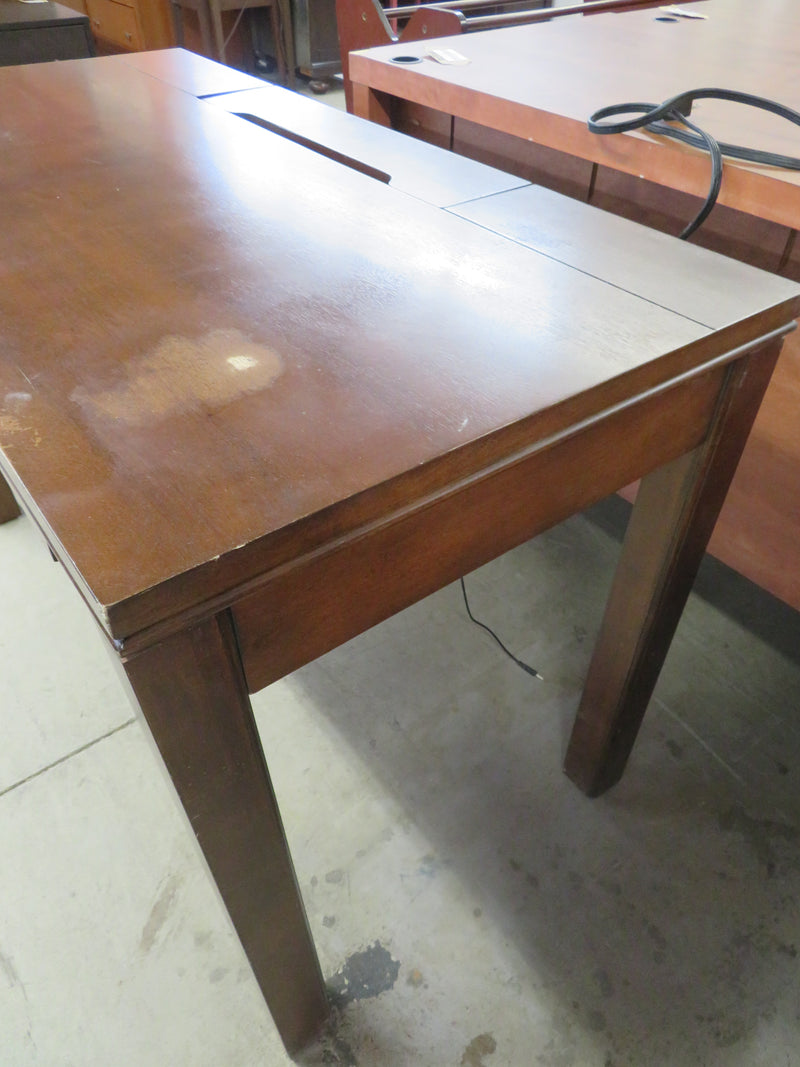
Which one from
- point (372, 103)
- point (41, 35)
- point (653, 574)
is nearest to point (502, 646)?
point (653, 574)

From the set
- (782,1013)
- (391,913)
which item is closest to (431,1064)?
(391,913)

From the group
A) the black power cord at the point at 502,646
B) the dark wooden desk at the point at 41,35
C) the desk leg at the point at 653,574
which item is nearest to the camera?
the desk leg at the point at 653,574

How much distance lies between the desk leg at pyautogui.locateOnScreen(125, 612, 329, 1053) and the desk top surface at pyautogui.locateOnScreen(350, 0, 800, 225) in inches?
28.6

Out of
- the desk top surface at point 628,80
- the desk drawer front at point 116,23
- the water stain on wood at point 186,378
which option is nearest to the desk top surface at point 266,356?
the water stain on wood at point 186,378

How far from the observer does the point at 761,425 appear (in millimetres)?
979

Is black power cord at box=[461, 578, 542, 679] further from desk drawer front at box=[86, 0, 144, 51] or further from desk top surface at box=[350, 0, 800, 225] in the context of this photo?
desk drawer front at box=[86, 0, 144, 51]

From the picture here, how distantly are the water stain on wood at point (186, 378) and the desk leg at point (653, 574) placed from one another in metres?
0.37

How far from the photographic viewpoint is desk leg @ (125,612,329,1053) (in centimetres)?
39

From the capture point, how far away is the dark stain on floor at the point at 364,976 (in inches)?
33.1

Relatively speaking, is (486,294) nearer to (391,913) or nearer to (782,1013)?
(391,913)

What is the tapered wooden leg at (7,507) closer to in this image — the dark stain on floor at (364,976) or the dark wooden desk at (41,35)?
the dark stain on floor at (364,976)

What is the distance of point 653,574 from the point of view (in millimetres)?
755

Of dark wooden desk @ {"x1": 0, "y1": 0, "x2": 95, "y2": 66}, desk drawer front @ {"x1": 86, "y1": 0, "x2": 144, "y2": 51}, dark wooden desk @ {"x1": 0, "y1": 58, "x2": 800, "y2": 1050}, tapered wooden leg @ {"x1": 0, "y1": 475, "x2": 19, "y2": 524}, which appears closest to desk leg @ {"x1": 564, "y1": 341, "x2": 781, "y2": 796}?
dark wooden desk @ {"x1": 0, "y1": 58, "x2": 800, "y2": 1050}

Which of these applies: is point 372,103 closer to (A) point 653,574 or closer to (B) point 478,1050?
(A) point 653,574
